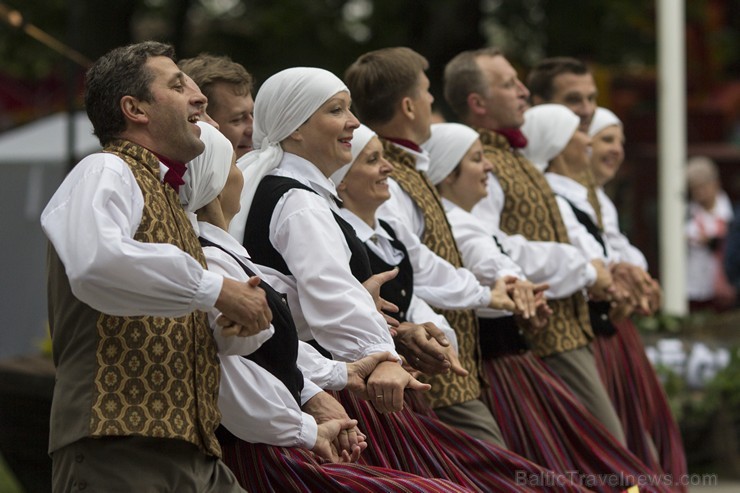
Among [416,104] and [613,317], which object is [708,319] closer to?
[613,317]

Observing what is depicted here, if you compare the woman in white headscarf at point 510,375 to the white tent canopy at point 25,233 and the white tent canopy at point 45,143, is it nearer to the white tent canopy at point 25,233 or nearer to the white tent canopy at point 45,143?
the white tent canopy at point 45,143

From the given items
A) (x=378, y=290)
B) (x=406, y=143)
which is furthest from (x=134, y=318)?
(x=406, y=143)

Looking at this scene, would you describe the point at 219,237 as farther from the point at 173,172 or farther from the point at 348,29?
the point at 348,29

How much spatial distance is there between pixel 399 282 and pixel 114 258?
5.44 feet

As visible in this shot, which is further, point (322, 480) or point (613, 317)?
point (613, 317)

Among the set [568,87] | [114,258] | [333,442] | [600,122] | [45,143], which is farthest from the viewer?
[45,143]

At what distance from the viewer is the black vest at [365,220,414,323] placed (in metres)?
4.80

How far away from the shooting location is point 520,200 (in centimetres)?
594

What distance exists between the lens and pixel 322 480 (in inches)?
150

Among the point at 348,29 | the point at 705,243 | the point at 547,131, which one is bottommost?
the point at 705,243

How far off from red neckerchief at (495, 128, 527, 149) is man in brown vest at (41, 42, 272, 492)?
2.63 m

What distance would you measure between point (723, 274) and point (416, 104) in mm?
6112

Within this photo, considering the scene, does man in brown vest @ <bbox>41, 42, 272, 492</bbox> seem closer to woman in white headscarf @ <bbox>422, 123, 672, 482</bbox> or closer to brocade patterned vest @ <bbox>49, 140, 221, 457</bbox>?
brocade patterned vest @ <bbox>49, 140, 221, 457</bbox>

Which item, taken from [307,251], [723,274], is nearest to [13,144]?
[723,274]
